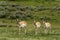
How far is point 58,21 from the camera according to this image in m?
35.9

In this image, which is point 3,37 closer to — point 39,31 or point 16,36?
point 16,36

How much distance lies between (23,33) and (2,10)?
1510cm

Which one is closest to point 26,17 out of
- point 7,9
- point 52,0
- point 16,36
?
point 7,9

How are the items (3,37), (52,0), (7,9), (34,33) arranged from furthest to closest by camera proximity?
1. (52,0)
2. (7,9)
3. (34,33)
4. (3,37)

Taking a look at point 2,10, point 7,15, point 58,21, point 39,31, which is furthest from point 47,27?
point 2,10

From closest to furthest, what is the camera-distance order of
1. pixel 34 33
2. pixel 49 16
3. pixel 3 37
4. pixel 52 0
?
pixel 3 37, pixel 34 33, pixel 49 16, pixel 52 0

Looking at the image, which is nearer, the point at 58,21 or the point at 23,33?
the point at 23,33

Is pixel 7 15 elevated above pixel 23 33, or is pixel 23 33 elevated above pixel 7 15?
pixel 23 33

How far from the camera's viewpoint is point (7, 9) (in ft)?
137

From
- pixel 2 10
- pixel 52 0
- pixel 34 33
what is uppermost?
pixel 34 33

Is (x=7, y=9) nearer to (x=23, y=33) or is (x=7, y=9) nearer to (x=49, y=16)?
(x=49, y=16)

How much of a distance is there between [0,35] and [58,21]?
11.9m

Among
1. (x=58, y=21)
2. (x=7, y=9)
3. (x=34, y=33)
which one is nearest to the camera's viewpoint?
(x=34, y=33)

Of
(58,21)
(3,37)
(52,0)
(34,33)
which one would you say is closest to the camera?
(3,37)
